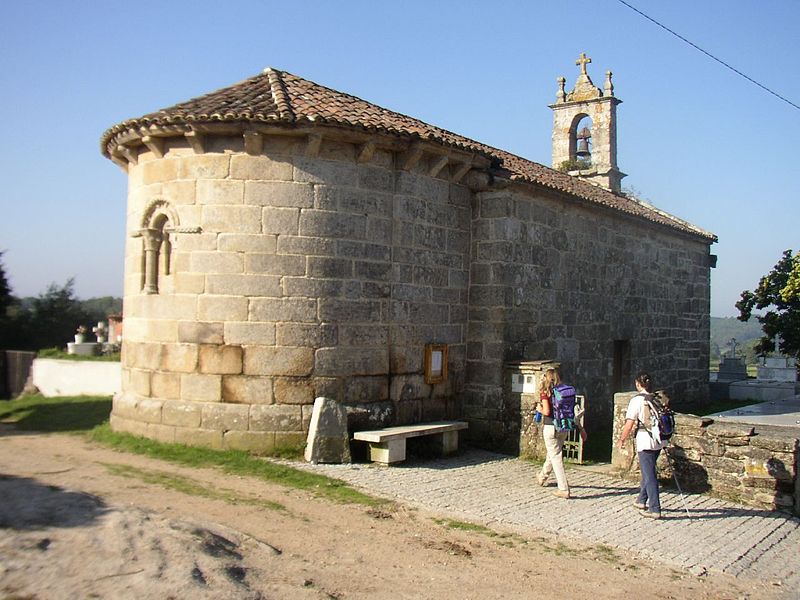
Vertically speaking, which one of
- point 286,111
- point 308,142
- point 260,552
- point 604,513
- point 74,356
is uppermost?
point 286,111

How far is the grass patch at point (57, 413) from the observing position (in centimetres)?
1210

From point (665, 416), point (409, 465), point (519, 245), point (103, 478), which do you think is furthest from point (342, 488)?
point (519, 245)

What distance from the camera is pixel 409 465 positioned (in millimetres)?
9820

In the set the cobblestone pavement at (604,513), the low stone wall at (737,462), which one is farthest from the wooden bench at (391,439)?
the low stone wall at (737,462)

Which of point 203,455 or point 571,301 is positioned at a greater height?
point 571,301

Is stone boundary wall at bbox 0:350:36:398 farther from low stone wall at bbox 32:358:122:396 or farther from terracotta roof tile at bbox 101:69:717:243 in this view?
terracotta roof tile at bbox 101:69:717:243

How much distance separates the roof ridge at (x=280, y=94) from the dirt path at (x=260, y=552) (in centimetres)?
444

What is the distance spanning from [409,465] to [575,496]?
2228mm

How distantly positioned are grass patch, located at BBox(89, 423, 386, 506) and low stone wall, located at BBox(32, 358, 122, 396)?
5.82 meters

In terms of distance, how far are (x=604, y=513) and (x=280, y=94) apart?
6.69 m

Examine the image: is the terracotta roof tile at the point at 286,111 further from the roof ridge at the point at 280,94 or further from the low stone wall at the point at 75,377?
the low stone wall at the point at 75,377

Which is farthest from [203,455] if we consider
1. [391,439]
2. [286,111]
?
[286,111]

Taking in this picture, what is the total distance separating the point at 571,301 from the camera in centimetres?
1345

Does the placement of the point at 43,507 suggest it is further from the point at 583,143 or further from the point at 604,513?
the point at 583,143
